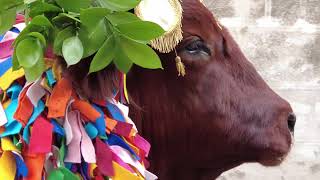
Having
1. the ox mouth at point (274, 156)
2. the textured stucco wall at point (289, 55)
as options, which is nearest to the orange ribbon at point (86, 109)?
the ox mouth at point (274, 156)

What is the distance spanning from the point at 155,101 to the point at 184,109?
0.10m

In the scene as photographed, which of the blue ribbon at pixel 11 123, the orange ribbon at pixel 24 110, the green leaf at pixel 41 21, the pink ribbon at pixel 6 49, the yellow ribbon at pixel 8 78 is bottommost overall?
the blue ribbon at pixel 11 123

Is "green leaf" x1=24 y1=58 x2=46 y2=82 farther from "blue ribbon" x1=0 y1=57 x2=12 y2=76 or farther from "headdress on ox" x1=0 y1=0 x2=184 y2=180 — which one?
"blue ribbon" x1=0 y1=57 x2=12 y2=76

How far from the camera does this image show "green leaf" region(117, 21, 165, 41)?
4.90 ft

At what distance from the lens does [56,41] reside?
150cm

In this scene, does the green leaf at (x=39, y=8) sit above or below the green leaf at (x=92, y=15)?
above

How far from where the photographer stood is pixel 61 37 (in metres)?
1.50

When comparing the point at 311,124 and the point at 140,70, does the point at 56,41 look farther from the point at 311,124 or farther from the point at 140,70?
the point at 311,124

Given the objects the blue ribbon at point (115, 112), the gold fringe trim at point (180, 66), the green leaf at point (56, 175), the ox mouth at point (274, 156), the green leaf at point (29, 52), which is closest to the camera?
the green leaf at point (29, 52)

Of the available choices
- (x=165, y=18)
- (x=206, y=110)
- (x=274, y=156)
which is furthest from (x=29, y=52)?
(x=274, y=156)

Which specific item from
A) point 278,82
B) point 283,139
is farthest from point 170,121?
point 278,82

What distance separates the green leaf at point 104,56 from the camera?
4.93 feet

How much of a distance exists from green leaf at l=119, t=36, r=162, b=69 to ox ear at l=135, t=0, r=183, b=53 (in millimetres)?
321

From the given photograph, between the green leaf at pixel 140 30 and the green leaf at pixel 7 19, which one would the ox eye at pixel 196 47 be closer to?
the green leaf at pixel 140 30
